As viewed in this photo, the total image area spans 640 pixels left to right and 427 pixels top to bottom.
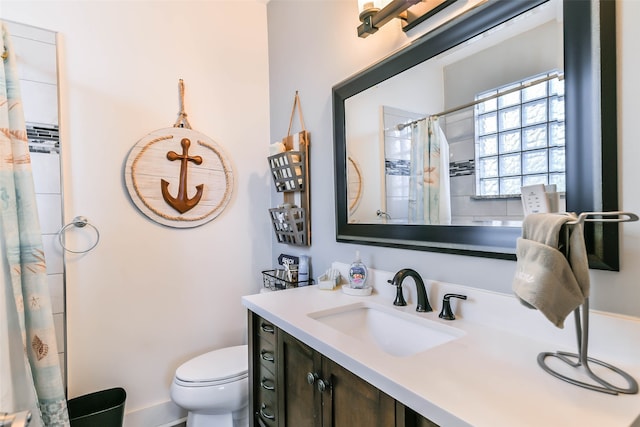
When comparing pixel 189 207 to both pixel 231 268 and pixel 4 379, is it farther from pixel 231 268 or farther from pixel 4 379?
pixel 4 379

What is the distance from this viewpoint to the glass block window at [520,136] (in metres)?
0.89

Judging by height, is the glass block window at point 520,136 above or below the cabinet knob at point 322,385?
above

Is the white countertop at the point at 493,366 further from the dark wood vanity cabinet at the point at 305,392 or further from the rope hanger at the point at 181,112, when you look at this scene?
the rope hanger at the point at 181,112

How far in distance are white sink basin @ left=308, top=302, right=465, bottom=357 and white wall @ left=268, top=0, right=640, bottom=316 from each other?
193 mm

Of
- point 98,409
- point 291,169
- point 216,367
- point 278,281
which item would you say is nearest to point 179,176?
point 291,169

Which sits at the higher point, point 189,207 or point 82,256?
point 189,207

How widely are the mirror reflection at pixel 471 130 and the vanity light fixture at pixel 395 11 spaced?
17 centimetres

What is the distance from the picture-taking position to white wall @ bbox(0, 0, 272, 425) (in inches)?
66.4

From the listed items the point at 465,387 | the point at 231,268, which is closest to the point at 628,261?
the point at 465,387

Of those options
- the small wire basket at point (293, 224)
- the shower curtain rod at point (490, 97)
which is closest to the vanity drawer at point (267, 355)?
the small wire basket at point (293, 224)

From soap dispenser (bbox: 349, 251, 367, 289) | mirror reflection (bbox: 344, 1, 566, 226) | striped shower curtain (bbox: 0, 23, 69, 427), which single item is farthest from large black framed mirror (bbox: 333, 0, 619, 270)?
striped shower curtain (bbox: 0, 23, 69, 427)

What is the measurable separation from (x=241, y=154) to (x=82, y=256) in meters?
1.07

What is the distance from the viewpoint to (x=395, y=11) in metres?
1.21

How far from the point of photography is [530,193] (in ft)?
2.87
